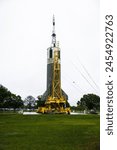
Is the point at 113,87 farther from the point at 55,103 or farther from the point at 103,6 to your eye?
the point at 55,103

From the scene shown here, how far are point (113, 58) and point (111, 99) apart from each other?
0.92m

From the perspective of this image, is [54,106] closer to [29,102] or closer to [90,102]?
[90,102]

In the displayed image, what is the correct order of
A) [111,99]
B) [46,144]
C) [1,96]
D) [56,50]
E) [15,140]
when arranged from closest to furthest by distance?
[111,99]
[46,144]
[15,140]
[56,50]
[1,96]

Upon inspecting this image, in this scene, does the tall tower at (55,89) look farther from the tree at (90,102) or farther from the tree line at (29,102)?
the tree at (90,102)

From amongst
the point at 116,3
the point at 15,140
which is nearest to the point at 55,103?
the point at 15,140

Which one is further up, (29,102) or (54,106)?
(29,102)

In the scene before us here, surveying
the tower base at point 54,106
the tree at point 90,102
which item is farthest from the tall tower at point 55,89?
the tree at point 90,102

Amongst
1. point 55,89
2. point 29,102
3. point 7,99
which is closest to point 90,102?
point 7,99

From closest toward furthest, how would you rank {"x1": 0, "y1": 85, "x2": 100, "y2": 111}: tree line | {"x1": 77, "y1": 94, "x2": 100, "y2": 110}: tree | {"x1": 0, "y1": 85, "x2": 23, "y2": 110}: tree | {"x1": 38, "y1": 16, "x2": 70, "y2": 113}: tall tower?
{"x1": 38, "y1": 16, "x2": 70, "y2": 113}: tall tower
{"x1": 0, "y1": 85, "x2": 23, "y2": 110}: tree
{"x1": 0, "y1": 85, "x2": 100, "y2": 111}: tree line
{"x1": 77, "y1": 94, "x2": 100, "y2": 110}: tree

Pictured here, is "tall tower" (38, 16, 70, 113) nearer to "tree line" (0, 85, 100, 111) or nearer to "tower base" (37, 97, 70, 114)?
"tower base" (37, 97, 70, 114)

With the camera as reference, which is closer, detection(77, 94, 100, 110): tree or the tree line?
the tree line

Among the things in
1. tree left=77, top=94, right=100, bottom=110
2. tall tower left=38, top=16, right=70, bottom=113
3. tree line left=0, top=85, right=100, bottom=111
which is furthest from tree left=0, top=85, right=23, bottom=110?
tree left=77, top=94, right=100, bottom=110

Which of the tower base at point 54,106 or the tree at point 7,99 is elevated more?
the tree at point 7,99

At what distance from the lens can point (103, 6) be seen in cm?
819
